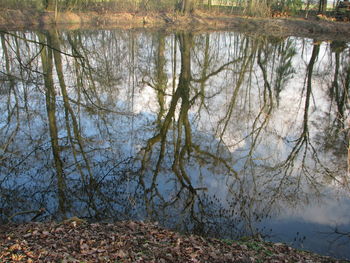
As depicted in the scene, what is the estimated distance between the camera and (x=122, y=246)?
18.0 ft

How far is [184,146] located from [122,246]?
5978 millimetres

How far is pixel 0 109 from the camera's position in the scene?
1321cm

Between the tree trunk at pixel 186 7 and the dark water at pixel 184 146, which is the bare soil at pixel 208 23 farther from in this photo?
the dark water at pixel 184 146

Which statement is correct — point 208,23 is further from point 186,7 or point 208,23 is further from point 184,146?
point 184,146

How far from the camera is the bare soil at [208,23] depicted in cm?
3191

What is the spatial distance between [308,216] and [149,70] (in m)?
13.9

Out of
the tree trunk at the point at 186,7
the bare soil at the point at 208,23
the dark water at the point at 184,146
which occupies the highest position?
the tree trunk at the point at 186,7

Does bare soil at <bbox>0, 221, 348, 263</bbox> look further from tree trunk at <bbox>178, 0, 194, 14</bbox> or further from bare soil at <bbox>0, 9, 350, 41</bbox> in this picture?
tree trunk at <bbox>178, 0, 194, 14</bbox>

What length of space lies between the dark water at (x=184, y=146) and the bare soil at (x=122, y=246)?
2.84ft

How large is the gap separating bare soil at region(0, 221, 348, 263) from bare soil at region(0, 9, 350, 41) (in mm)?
27063

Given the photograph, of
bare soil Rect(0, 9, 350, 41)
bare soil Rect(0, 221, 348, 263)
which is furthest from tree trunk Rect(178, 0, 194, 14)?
bare soil Rect(0, 221, 348, 263)

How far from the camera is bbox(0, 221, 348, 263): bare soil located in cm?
502

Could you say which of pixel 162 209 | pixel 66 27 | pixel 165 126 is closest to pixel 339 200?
pixel 162 209

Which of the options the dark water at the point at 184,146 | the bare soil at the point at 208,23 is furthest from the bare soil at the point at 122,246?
the bare soil at the point at 208,23
